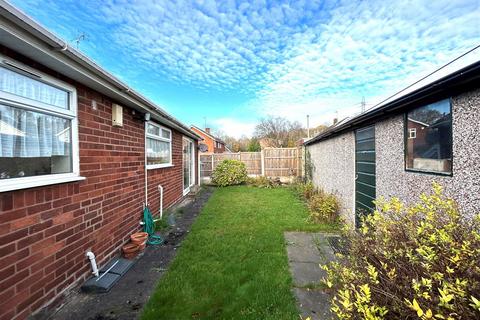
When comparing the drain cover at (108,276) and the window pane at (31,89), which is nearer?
the window pane at (31,89)

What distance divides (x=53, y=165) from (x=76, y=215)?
2.51 feet

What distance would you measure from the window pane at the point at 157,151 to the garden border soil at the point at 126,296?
2621 millimetres

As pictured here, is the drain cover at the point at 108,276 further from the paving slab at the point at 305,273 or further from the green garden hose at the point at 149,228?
the paving slab at the point at 305,273

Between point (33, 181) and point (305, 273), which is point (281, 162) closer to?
point (305, 273)

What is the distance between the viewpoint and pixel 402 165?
3607mm

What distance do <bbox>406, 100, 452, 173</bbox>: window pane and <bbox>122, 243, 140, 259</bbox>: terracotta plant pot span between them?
16.4 ft

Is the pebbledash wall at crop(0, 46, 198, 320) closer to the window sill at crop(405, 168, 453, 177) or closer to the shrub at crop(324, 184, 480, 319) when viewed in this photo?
the shrub at crop(324, 184, 480, 319)

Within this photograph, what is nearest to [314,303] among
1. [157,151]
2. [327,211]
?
[327,211]

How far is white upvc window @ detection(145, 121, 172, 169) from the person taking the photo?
614 centimetres

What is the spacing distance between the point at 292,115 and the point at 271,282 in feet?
112

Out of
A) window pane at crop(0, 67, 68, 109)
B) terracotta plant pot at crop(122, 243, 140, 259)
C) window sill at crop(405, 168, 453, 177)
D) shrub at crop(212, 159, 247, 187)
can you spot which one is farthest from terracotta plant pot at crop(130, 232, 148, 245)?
shrub at crop(212, 159, 247, 187)

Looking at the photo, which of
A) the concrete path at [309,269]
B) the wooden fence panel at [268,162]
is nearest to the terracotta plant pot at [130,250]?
the concrete path at [309,269]

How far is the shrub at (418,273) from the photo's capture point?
4.44 feet

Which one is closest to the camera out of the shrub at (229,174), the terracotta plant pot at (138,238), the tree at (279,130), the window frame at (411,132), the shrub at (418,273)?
the shrub at (418,273)
